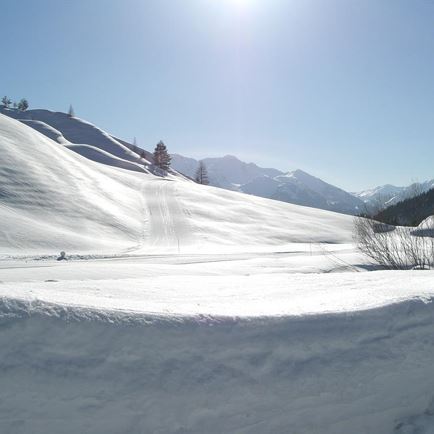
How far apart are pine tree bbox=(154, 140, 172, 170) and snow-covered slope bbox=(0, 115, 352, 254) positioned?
37.7m

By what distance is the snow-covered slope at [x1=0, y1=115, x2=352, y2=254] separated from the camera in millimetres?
23672

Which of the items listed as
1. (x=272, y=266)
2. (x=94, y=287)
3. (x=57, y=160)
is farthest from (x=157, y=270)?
(x=57, y=160)

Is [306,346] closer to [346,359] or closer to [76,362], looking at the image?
[346,359]

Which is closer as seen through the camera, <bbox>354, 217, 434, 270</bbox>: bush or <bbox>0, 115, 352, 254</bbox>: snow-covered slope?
<bbox>354, 217, 434, 270</bbox>: bush

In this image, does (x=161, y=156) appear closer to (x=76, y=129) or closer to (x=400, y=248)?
(x=76, y=129)

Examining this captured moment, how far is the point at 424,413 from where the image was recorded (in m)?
3.27

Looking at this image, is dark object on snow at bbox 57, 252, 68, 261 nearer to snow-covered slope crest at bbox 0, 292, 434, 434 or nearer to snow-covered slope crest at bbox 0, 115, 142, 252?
snow-covered slope crest at bbox 0, 115, 142, 252

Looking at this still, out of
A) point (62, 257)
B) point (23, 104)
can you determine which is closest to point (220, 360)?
point (62, 257)

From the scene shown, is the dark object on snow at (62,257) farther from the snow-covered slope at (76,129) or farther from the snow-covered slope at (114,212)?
the snow-covered slope at (76,129)

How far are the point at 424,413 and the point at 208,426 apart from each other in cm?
199

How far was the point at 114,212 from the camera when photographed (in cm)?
3103

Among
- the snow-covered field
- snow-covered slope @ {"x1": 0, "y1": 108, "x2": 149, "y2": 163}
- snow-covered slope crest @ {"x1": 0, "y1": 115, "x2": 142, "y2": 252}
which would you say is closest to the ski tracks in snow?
snow-covered slope crest @ {"x1": 0, "y1": 115, "x2": 142, "y2": 252}

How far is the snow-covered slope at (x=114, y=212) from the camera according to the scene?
77.7 ft

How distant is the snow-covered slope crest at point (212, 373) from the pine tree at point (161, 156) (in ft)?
276
